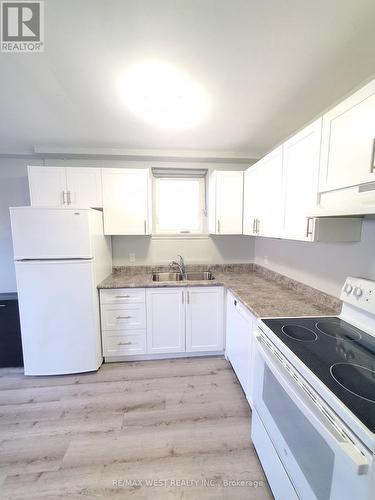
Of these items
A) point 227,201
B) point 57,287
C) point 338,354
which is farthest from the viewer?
point 227,201

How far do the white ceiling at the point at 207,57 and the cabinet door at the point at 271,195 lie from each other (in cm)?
39

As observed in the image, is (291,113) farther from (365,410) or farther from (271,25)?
(365,410)

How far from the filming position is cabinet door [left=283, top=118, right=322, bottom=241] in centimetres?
130

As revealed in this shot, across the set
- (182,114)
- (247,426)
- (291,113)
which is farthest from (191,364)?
(291,113)

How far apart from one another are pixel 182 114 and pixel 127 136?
2.43ft

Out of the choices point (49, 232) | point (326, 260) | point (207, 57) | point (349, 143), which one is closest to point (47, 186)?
point (49, 232)

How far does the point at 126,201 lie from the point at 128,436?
7.08 ft

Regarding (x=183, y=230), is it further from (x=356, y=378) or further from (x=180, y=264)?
(x=356, y=378)

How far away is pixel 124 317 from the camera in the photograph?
2268 mm

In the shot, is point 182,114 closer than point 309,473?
No

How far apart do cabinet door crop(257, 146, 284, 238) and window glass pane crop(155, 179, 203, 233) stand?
105 cm

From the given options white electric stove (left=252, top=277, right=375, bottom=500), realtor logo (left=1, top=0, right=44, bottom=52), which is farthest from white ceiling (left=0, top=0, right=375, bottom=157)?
white electric stove (left=252, top=277, right=375, bottom=500)

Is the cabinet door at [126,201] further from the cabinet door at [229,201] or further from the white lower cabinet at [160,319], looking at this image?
the cabinet door at [229,201]

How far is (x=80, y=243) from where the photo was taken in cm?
198
